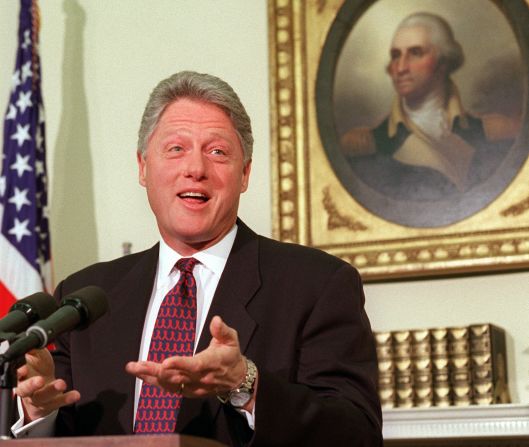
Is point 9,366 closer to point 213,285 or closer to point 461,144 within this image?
point 213,285

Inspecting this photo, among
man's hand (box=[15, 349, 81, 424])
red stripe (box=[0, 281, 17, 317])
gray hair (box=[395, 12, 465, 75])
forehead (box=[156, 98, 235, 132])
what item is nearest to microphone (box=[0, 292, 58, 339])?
man's hand (box=[15, 349, 81, 424])

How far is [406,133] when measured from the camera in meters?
6.08

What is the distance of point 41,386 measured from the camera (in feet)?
9.18

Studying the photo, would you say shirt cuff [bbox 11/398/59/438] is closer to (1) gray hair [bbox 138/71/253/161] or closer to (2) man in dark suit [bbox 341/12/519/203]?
(1) gray hair [bbox 138/71/253/161]

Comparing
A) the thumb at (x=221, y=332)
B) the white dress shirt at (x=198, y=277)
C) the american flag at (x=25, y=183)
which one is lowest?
the thumb at (x=221, y=332)

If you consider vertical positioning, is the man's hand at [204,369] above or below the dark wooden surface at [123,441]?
above

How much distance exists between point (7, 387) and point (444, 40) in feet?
14.1

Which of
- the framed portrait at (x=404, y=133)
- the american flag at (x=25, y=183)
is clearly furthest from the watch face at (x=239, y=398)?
the american flag at (x=25, y=183)

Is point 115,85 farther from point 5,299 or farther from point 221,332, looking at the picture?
point 221,332

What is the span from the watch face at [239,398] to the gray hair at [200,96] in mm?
1091

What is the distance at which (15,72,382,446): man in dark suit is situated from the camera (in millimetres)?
2754

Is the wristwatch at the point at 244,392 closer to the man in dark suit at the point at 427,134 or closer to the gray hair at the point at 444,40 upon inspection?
the man in dark suit at the point at 427,134

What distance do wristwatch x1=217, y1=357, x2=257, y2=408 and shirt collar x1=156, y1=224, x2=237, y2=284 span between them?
→ 0.70 m

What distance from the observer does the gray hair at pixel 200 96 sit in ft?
11.5
